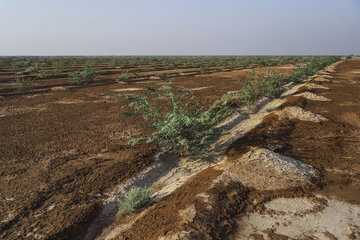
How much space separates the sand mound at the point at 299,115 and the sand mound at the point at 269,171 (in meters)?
3.43

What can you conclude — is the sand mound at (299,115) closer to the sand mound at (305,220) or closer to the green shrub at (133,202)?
the sand mound at (305,220)

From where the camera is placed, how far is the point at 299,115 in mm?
6680

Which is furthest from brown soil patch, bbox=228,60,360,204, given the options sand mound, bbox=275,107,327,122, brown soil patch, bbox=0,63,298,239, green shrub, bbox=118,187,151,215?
brown soil patch, bbox=0,63,298,239

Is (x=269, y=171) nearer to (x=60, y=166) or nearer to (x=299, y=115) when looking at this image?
(x=60, y=166)

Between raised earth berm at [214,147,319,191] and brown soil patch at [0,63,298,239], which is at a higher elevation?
raised earth berm at [214,147,319,191]

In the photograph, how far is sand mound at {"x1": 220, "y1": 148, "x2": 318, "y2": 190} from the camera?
10.5 feet

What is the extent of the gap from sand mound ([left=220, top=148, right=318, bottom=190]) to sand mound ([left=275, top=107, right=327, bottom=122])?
3.43 meters

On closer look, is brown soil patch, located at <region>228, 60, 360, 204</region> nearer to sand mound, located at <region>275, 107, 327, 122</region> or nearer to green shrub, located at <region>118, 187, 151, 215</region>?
sand mound, located at <region>275, 107, 327, 122</region>

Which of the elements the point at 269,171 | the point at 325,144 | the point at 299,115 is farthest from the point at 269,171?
the point at 299,115

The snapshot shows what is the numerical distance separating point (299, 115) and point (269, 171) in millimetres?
4258

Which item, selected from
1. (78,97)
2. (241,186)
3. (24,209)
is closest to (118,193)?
(24,209)

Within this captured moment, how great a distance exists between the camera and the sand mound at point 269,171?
321 centimetres

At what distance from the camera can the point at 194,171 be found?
401 cm

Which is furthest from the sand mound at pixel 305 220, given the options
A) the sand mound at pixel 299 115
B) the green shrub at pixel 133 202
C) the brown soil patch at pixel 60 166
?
the sand mound at pixel 299 115
